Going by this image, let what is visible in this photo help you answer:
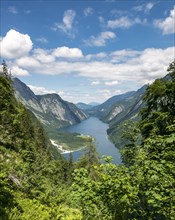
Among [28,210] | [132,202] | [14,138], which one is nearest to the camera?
[132,202]

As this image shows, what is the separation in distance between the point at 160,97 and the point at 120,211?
3763cm

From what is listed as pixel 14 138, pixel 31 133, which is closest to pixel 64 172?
pixel 31 133

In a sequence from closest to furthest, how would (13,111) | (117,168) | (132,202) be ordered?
(132,202) → (117,168) → (13,111)

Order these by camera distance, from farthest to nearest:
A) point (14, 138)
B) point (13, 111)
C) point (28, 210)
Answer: point (14, 138) < point (13, 111) < point (28, 210)

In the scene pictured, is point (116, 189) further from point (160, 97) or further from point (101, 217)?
point (160, 97)

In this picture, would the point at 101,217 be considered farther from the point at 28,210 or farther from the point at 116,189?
the point at 28,210

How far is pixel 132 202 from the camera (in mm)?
9156

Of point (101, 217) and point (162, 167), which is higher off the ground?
point (162, 167)

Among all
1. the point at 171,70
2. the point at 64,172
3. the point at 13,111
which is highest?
the point at 171,70

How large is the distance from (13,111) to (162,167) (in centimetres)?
4500

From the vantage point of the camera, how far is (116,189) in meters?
9.30

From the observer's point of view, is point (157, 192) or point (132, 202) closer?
point (157, 192)

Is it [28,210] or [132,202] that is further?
[28,210]

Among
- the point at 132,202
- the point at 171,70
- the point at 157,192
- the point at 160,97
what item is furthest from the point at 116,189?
the point at 171,70
